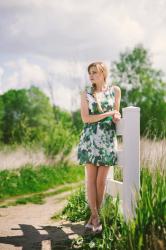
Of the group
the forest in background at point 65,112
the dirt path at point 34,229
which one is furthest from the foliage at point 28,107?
the dirt path at point 34,229

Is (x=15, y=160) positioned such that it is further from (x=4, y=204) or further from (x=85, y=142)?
(x=85, y=142)

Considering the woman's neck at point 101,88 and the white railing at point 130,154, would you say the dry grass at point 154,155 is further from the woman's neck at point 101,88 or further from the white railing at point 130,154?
the woman's neck at point 101,88

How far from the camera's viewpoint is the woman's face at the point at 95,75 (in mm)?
5652

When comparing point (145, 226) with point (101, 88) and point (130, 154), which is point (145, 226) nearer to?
point (130, 154)

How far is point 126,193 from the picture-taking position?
527 cm

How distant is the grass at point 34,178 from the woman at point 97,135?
5107 mm

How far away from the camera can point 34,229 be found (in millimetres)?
6727

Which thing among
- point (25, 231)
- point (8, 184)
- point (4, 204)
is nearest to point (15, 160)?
point (8, 184)

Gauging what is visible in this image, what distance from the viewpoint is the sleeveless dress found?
5.58m

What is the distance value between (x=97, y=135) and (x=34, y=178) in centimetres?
688

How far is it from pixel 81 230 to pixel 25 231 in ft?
2.71

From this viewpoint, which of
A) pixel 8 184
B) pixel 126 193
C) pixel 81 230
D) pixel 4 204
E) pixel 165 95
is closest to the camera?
pixel 126 193

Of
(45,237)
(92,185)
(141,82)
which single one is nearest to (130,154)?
(92,185)

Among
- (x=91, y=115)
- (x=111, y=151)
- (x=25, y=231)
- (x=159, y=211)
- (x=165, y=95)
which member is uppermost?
(x=165, y=95)
